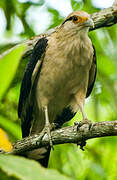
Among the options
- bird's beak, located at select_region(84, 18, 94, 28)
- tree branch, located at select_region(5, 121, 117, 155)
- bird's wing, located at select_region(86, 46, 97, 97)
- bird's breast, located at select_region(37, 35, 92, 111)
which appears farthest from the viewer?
bird's wing, located at select_region(86, 46, 97, 97)

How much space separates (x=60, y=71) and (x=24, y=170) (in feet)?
12.6

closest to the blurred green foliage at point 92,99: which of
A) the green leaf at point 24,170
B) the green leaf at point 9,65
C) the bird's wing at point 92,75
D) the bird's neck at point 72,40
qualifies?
the bird's wing at point 92,75

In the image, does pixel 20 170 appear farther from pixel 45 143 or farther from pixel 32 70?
pixel 32 70

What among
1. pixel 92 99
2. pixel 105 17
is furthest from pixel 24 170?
pixel 92 99

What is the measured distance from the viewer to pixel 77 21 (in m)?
5.14

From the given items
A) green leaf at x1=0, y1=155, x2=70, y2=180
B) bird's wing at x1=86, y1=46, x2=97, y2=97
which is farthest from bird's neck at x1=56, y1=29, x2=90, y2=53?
green leaf at x1=0, y1=155, x2=70, y2=180

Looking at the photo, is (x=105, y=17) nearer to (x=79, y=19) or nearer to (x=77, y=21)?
(x=79, y=19)

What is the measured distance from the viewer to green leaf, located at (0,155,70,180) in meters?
1.19

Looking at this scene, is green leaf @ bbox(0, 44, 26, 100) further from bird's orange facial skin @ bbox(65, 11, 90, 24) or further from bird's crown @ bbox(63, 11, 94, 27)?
bird's orange facial skin @ bbox(65, 11, 90, 24)

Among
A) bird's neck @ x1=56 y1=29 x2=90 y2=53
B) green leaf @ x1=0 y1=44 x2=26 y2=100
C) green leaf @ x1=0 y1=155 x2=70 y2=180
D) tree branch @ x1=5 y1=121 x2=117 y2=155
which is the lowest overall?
tree branch @ x1=5 y1=121 x2=117 y2=155

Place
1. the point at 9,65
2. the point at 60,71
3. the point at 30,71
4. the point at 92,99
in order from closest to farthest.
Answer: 1. the point at 9,65
2. the point at 60,71
3. the point at 30,71
4. the point at 92,99

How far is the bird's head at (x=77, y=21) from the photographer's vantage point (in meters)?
4.70

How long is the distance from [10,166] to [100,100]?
4007mm

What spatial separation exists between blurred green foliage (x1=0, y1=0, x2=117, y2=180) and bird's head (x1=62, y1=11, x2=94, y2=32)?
14cm
